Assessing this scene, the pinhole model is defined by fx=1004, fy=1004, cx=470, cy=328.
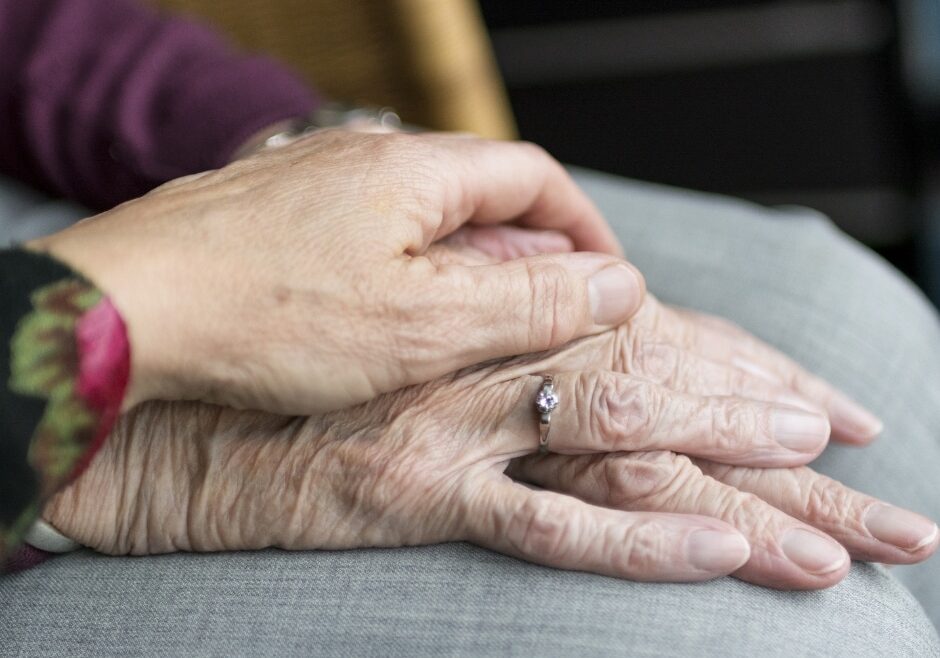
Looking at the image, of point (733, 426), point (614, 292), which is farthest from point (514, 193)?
point (733, 426)

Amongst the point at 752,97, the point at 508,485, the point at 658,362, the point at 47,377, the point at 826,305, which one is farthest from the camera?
the point at 752,97

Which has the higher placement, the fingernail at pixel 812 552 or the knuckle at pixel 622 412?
the knuckle at pixel 622 412

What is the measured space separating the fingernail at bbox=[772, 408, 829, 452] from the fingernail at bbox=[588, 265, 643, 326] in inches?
5.5

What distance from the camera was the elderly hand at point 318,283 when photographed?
0.66 meters

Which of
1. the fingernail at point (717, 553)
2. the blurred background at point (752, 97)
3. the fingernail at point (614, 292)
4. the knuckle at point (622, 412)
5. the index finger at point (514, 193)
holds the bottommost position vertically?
the blurred background at point (752, 97)

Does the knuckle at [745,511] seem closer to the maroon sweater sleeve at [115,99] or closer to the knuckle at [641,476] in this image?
the knuckle at [641,476]

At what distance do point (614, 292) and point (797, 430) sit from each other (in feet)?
0.57

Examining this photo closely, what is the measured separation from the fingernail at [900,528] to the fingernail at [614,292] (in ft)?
0.76

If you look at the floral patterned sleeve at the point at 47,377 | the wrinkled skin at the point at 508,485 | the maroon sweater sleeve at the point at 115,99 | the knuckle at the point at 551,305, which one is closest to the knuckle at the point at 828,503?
the wrinkled skin at the point at 508,485

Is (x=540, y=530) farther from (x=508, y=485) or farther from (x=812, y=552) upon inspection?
(x=812, y=552)

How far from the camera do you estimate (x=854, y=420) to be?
85 cm

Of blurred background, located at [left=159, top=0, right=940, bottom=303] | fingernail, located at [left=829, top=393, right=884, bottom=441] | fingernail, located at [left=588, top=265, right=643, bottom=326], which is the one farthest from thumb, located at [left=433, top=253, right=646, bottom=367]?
blurred background, located at [left=159, top=0, right=940, bottom=303]

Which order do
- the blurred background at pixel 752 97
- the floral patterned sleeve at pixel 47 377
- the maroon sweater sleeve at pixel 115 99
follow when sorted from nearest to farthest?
the floral patterned sleeve at pixel 47 377 → the maroon sweater sleeve at pixel 115 99 → the blurred background at pixel 752 97

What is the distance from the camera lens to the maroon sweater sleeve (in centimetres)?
103
